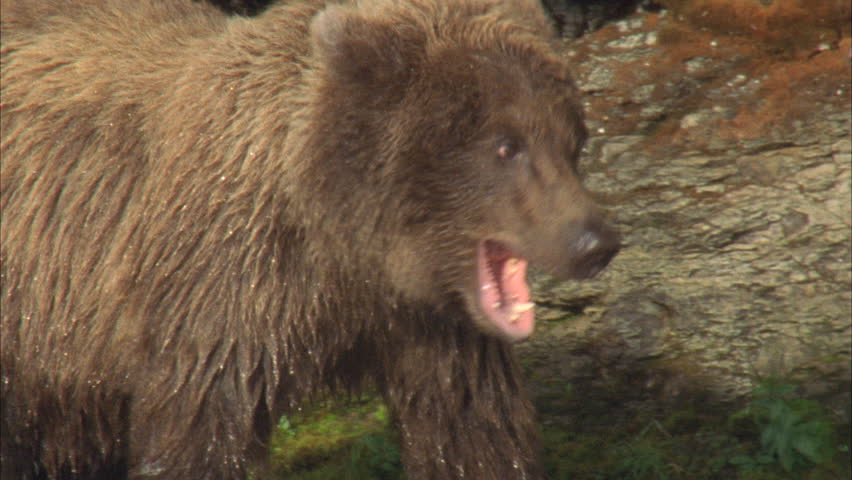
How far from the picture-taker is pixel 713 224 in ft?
24.6

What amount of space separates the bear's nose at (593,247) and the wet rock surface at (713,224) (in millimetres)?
1890

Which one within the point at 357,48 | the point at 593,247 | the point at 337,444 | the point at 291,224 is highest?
the point at 357,48

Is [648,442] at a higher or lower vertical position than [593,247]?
lower

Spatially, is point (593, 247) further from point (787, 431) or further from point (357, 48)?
point (787, 431)

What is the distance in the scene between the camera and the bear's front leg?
5.48 metres

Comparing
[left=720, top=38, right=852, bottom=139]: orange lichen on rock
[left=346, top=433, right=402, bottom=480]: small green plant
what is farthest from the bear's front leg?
[left=720, top=38, right=852, bottom=139]: orange lichen on rock

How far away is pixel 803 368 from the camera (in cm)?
670

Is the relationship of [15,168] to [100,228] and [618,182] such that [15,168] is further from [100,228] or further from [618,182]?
[618,182]

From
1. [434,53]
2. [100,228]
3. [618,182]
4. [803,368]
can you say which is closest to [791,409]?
[803,368]

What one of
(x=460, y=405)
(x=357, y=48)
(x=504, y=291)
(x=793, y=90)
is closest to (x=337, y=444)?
(x=460, y=405)

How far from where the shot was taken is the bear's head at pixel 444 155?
16.4 feet

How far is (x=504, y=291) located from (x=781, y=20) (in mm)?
3899

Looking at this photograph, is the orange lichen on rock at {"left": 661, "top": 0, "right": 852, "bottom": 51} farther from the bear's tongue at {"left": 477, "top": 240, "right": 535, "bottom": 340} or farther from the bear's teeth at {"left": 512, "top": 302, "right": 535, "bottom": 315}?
the bear's teeth at {"left": 512, "top": 302, "right": 535, "bottom": 315}

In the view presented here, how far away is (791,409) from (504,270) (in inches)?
68.9
